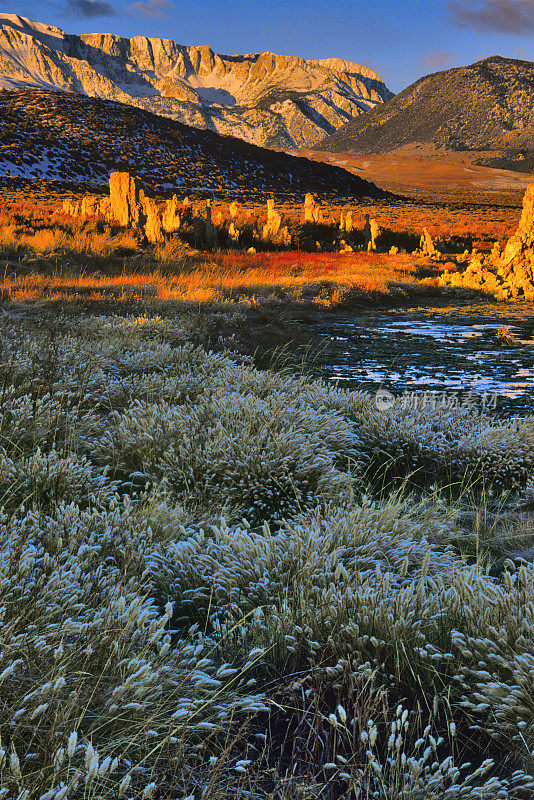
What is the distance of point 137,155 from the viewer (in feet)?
214

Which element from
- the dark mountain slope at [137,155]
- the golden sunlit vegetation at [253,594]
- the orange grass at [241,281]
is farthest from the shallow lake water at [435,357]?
the dark mountain slope at [137,155]

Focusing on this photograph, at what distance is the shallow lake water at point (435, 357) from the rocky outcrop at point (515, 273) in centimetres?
212

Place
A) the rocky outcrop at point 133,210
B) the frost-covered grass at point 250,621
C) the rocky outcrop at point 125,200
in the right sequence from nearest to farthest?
1. the frost-covered grass at point 250,621
2. the rocky outcrop at point 133,210
3. the rocky outcrop at point 125,200

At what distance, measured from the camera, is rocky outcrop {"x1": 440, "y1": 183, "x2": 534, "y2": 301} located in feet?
44.9

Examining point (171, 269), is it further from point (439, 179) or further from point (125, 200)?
point (439, 179)

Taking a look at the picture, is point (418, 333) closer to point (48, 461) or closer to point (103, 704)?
point (48, 461)

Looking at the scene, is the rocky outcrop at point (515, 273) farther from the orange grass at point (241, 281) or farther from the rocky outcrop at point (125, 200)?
the rocky outcrop at point (125, 200)

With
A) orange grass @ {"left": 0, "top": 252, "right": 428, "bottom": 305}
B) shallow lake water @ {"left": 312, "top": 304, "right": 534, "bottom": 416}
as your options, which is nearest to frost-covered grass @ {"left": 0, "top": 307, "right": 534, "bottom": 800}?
shallow lake water @ {"left": 312, "top": 304, "right": 534, "bottom": 416}

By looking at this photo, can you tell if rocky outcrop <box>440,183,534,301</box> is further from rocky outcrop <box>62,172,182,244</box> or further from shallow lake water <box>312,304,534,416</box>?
rocky outcrop <box>62,172,182,244</box>

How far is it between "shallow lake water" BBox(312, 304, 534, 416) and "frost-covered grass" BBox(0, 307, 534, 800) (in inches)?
69.9

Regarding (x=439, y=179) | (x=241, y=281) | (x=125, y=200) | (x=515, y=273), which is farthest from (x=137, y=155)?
(x=439, y=179)

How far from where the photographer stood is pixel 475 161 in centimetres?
18125

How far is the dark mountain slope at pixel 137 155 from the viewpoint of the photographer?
56.6 metres

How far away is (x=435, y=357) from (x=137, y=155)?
67177 mm
